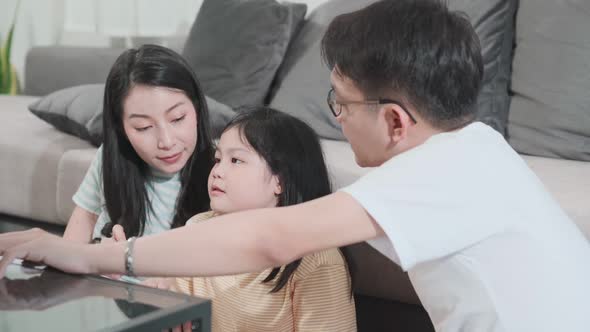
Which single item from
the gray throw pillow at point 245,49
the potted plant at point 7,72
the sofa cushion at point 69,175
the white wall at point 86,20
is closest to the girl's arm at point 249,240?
the sofa cushion at point 69,175

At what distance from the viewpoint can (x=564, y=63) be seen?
2.25m

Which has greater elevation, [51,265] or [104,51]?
[51,265]

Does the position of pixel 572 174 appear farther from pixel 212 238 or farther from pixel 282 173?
pixel 212 238

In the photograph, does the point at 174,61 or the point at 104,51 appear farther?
the point at 104,51

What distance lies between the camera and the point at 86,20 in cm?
392

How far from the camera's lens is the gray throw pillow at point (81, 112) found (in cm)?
233

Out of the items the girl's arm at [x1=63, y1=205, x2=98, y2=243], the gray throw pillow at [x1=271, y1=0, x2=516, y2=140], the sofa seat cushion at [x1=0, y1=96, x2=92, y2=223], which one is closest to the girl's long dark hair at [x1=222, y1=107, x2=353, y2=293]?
the girl's arm at [x1=63, y1=205, x2=98, y2=243]

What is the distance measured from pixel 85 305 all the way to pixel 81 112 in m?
1.51

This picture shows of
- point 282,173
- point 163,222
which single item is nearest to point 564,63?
point 282,173

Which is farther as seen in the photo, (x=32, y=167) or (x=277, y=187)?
(x=32, y=167)

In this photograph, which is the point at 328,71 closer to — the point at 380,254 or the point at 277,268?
the point at 380,254

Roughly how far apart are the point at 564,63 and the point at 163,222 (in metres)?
1.13

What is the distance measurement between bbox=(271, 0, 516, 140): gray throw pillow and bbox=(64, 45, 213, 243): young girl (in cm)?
66

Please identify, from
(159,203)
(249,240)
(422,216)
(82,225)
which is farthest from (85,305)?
(82,225)
